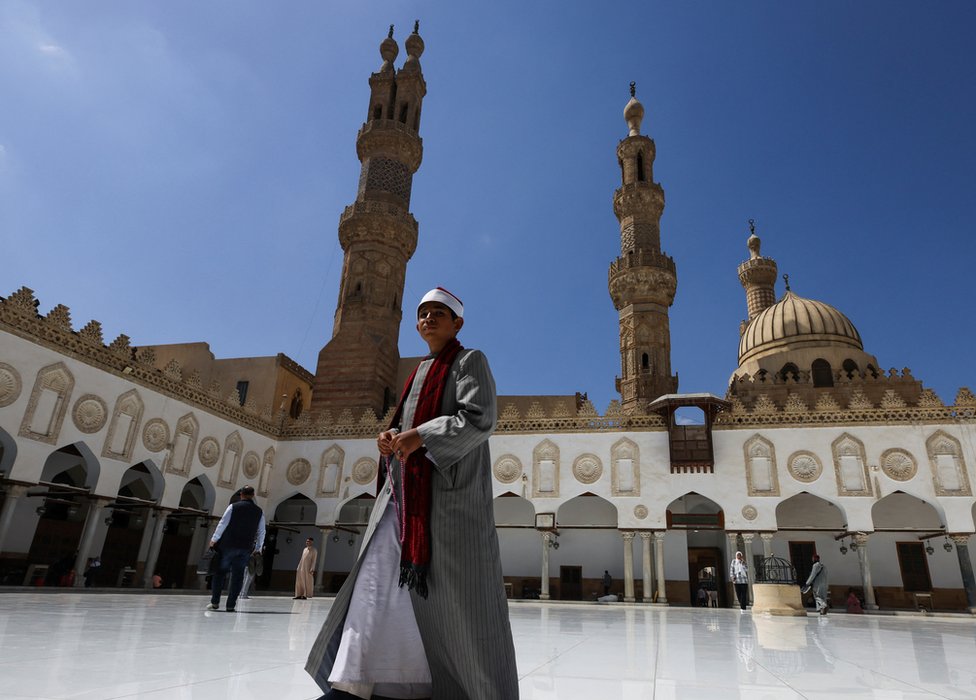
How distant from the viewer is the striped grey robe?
1.97m

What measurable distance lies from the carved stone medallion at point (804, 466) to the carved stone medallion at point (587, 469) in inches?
199

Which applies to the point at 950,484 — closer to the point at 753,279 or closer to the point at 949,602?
the point at 949,602

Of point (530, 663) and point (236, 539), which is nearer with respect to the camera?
point (530, 663)

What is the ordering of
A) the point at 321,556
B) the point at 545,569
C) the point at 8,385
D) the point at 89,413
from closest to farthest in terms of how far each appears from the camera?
the point at 8,385
the point at 89,413
the point at 545,569
the point at 321,556

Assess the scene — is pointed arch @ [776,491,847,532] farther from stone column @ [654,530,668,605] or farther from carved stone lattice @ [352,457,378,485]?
carved stone lattice @ [352,457,378,485]

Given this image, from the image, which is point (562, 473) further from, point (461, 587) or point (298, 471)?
point (461, 587)

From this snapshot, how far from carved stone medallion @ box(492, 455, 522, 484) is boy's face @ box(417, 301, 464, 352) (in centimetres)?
1621

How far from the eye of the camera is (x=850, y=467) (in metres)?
16.4

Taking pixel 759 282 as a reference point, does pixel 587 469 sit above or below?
below

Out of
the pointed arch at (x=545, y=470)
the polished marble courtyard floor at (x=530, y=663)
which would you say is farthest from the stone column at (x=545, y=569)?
the polished marble courtyard floor at (x=530, y=663)

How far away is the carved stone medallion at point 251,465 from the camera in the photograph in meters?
18.8

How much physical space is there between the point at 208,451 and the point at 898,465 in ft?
60.3

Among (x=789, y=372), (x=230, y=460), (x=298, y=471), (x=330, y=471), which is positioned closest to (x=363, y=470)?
(x=330, y=471)

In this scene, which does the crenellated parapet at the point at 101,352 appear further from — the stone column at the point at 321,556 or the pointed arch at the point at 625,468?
the pointed arch at the point at 625,468
